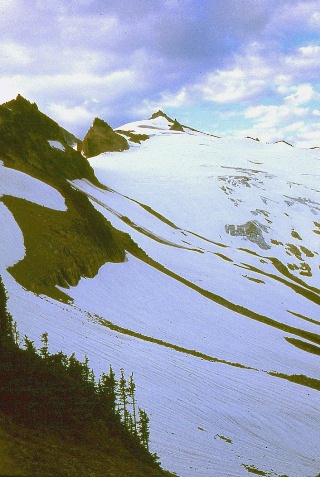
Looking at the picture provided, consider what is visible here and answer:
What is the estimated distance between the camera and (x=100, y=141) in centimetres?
14725

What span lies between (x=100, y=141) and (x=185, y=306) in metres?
113

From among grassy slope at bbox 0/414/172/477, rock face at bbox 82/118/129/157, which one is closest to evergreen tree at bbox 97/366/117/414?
grassy slope at bbox 0/414/172/477


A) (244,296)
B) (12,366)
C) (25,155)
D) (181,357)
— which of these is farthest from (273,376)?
(25,155)

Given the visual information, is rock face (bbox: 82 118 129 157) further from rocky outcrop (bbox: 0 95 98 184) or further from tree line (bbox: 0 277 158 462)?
tree line (bbox: 0 277 158 462)

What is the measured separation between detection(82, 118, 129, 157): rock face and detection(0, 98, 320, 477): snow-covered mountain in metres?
52.2

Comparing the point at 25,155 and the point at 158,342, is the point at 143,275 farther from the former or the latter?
the point at 25,155

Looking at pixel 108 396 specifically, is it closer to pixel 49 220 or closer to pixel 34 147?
pixel 49 220

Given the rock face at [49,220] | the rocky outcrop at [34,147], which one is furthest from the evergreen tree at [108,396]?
the rocky outcrop at [34,147]

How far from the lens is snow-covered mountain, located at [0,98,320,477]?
23.9 metres

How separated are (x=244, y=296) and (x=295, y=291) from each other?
46.4 feet

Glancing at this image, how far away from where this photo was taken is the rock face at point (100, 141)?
144750 millimetres

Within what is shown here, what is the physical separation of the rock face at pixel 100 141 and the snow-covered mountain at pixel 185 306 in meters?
52.2

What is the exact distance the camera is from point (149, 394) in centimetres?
2403

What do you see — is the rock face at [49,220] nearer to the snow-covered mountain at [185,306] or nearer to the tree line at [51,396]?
the snow-covered mountain at [185,306]
